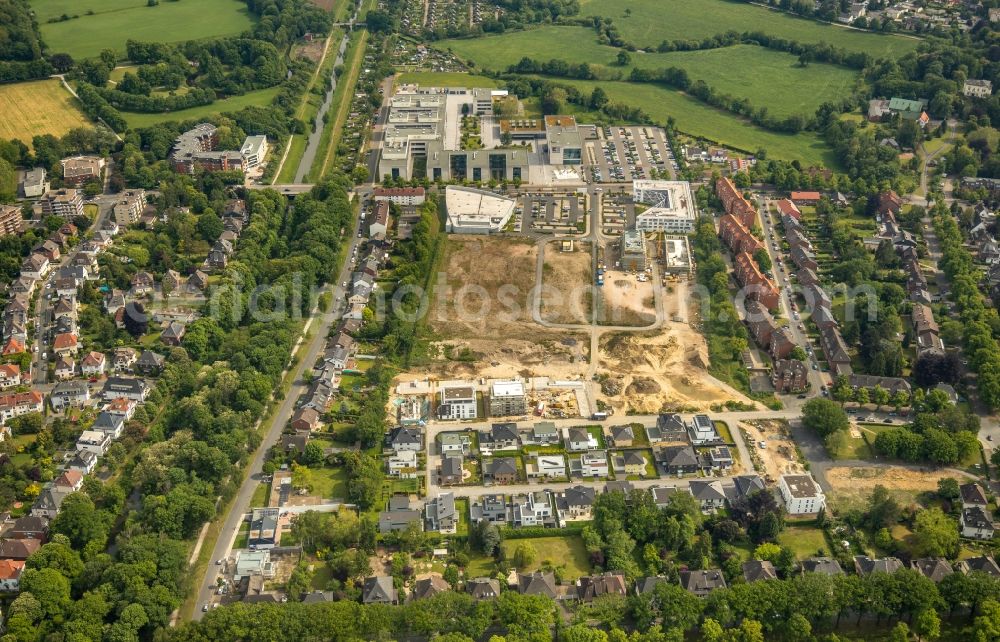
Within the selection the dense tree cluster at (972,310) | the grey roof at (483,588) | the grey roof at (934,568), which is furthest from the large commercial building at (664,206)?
the grey roof at (483,588)

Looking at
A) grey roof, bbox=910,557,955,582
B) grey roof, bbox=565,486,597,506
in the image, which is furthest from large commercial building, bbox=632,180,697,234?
grey roof, bbox=910,557,955,582

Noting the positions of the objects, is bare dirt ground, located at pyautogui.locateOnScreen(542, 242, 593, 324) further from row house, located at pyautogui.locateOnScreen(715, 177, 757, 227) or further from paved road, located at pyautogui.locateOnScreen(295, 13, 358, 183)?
paved road, located at pyautogui.locateOnScreen(295, 13, 358, 183)

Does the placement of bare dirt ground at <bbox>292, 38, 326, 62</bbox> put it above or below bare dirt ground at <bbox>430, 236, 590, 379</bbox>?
above

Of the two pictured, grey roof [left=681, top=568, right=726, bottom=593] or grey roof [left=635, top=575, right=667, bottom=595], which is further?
grey roof [left=681, top=568, right=726, bottom=593]

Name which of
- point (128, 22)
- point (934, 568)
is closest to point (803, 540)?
point (934, 568)

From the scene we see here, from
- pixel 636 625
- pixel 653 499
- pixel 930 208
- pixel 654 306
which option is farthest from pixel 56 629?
pixel 930 208

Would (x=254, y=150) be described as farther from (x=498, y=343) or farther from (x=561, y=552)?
(x=561, y=552)

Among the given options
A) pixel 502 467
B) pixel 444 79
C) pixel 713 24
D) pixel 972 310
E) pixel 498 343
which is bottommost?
pixel 498 343

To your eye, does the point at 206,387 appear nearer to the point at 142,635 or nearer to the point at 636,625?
the point at 142,635
